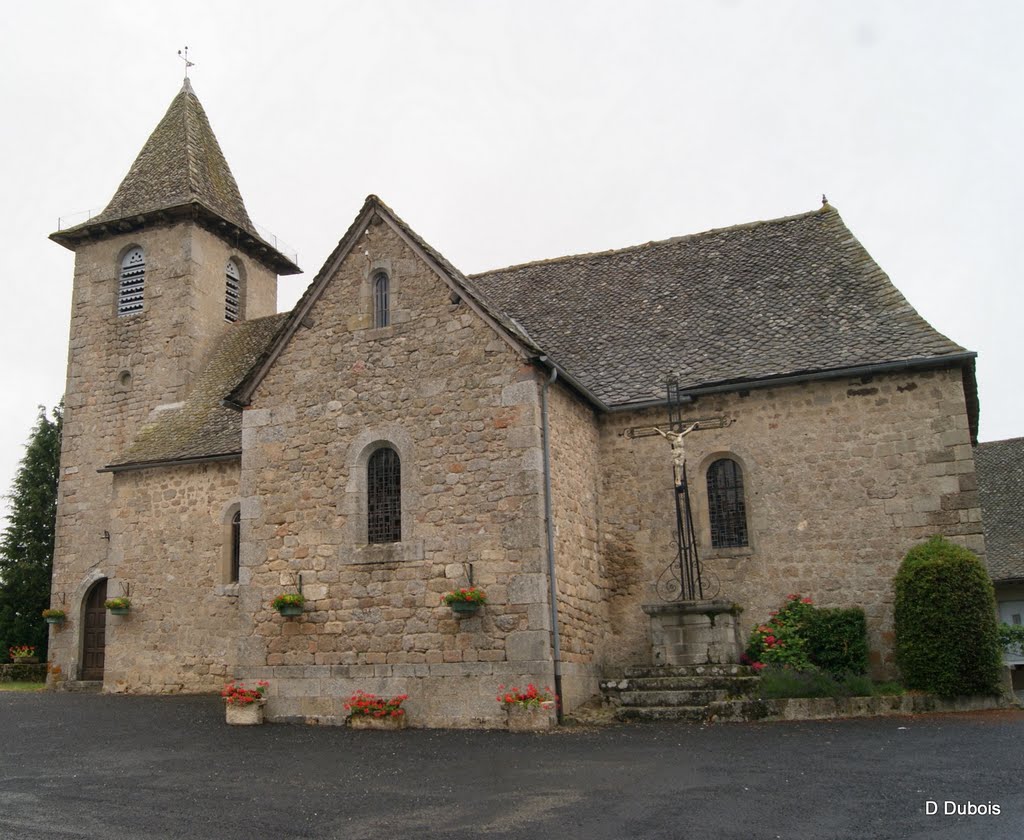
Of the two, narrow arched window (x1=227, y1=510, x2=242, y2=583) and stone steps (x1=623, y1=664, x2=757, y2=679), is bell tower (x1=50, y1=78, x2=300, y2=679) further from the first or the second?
stone steps (x1=623, y1=664, x2=757, y2=679)

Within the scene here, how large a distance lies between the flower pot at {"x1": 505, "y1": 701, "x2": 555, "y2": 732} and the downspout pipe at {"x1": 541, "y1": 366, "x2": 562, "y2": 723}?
42cm

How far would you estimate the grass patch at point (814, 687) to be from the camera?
12.6 meters

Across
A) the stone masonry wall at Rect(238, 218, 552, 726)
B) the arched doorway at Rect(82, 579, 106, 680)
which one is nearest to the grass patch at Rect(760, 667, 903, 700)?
the stone masonry wall at Rect(238, 218, 552, 726)

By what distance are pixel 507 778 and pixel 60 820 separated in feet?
12.2

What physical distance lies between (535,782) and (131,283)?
20109mm

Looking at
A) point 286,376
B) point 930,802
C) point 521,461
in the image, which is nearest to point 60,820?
point 930,802

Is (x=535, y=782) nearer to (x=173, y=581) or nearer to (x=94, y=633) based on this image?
(x=173, y=581)

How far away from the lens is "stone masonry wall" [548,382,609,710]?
44.5 feet

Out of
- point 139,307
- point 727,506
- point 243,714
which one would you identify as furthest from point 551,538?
point 139,307

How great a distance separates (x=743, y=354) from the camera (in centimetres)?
1606

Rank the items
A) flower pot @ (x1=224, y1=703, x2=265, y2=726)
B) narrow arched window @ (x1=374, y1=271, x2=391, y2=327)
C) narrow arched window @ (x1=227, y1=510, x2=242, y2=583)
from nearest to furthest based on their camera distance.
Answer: flower pot @ (x1=224, y1=703, x2=265, y2=726) < narrow arched window @ (x1=374, y1=271, x2=391, y2=327) < narrow arched window @ (x1=227, y1=510, x2=242, y2=583)

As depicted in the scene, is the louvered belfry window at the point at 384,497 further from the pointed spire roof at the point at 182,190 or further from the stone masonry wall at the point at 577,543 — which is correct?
the pointed spire roof at the point at 182,190

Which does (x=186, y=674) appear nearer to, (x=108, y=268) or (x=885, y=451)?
(x=108, y=268)

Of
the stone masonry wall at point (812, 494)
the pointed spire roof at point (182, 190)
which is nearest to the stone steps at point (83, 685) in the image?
the pointed spire roof at point (182, 190)
